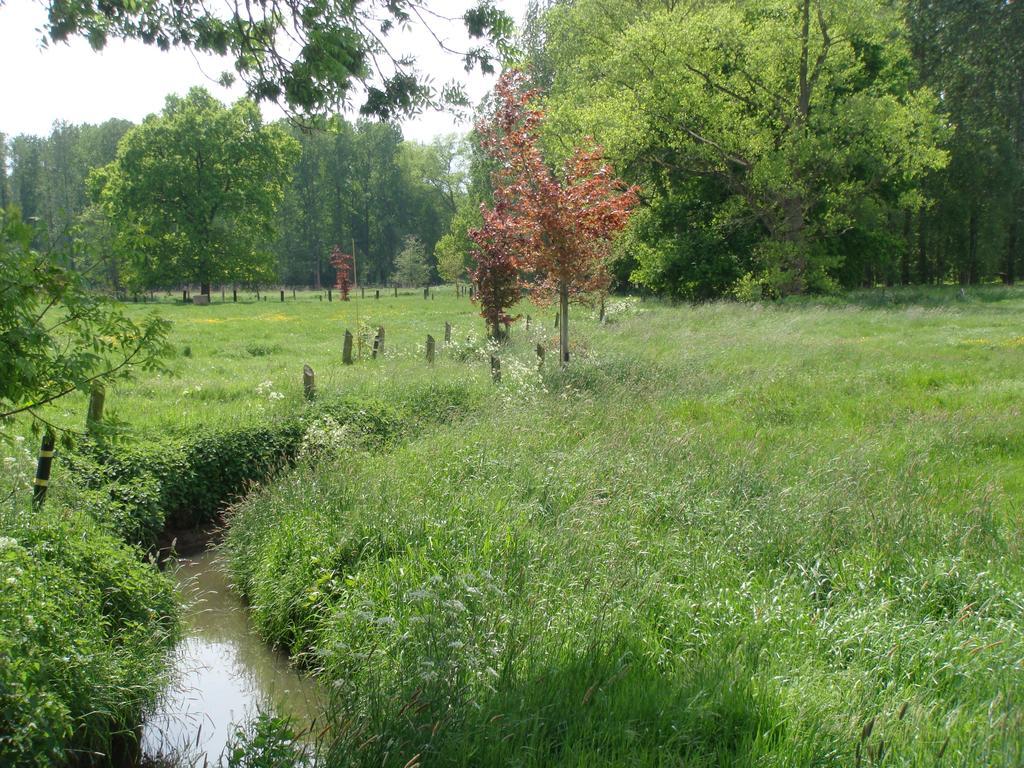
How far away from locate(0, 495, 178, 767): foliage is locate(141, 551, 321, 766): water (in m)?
0.26

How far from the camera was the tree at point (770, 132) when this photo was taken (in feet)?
94.0

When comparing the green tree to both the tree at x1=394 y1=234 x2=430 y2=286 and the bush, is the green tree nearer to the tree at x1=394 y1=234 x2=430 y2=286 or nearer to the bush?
the bush

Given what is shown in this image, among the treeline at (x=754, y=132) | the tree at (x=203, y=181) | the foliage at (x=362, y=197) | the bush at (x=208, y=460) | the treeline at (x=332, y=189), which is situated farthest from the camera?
the foliage at (x=362, y=197)

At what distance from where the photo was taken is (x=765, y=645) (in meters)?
4.77

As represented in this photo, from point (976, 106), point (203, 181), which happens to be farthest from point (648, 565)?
point (203, 181)

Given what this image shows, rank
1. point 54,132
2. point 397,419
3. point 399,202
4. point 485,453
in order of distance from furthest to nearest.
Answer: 1. point 399,202
2. point 54,132
3. point 397,419
4. point 485,453

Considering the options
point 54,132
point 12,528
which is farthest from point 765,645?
point 54,132

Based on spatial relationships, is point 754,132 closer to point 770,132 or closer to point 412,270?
point 770,132

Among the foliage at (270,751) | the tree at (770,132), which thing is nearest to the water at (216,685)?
the foliage at (270,751)

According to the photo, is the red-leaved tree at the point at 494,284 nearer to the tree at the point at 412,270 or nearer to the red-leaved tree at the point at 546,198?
the red-leaved tree at the point at 546,198

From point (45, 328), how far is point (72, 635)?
2240mm

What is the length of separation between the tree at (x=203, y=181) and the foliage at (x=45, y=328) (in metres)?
47.3

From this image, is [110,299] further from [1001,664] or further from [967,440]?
[967,440]

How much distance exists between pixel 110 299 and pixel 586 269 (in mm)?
12138
